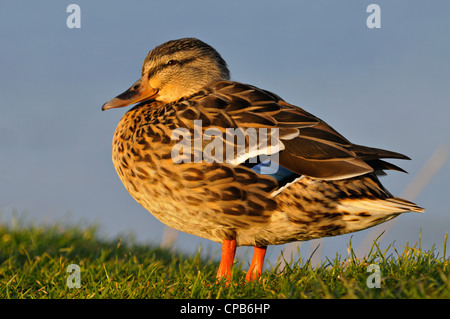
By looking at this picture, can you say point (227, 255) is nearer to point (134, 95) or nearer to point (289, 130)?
point (289, 130)

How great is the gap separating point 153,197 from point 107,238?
4.37 meters

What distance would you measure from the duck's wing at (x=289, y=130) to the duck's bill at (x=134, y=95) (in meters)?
0.75

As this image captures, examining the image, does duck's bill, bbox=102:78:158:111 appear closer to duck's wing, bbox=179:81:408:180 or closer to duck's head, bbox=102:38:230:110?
duck's head, bbox=102:38:230:110

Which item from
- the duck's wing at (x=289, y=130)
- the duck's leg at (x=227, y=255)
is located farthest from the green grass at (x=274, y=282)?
the duck's wing at (x=289, y=130)

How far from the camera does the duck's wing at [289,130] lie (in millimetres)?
4379

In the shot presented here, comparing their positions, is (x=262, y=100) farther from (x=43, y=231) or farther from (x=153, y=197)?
(x=43, y=231)

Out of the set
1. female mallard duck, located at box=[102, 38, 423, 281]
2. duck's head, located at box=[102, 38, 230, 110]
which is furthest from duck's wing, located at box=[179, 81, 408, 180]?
duck's head, located at box=[102, 38, 230, 110]

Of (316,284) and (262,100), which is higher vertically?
(262,100)

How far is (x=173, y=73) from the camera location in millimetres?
5617

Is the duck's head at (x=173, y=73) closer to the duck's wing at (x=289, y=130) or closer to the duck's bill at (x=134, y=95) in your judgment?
the duck's bill at (x=134, y=95)

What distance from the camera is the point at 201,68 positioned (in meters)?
5.77
